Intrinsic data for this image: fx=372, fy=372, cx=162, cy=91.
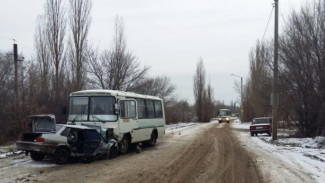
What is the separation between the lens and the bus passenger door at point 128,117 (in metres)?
16.1

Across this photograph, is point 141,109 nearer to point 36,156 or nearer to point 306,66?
point 36,156

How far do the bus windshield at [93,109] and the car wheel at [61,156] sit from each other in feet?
8.74

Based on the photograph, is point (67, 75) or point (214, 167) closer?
point (214, 167)

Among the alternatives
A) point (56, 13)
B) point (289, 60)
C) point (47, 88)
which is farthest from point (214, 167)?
point (56, 13)

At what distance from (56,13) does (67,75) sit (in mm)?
5426

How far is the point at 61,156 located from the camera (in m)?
13.0

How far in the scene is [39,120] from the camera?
45.0 feet

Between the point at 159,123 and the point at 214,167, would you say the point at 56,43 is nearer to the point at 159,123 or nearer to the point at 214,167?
the point at 159,123

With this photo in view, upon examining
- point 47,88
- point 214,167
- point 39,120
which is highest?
point 47,88

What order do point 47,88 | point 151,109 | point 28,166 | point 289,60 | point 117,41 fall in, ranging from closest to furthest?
point 28,166 → point 151,109 → point 289,60 → point 47,88 → point 117,41

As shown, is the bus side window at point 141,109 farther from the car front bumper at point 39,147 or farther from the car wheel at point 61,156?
the car front bumper at point 39,147

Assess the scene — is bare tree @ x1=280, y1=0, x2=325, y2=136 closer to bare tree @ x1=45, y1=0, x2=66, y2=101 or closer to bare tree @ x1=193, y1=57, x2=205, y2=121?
bare tree @ x1=45, y1=0, x2=66, y2=101

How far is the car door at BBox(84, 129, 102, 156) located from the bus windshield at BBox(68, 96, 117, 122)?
1564 millimetres

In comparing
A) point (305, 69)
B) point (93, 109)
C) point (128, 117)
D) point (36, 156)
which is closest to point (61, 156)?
point (36, 156)
